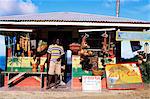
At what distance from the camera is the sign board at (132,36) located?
13.7 meters

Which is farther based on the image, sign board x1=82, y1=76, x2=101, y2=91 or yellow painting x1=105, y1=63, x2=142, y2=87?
yellow painting x1=105, y1=63, x2=142, y2=87

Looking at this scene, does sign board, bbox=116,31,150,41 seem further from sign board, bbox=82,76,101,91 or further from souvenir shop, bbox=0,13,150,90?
sign board, bbox=82,76,101,91

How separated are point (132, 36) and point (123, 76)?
1.66 meters

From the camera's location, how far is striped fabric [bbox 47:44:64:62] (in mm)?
14117

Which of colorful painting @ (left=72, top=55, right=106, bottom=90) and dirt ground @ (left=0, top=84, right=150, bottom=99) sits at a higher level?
colorful painting @ (left=72, top=55, right=106, bottom=90)

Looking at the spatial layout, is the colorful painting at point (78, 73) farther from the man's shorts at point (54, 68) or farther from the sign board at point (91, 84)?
the man's shorts at point (54, 68)

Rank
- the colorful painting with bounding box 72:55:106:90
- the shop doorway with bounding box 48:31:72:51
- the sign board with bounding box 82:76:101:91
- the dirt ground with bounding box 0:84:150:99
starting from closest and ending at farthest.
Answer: the dirt ground with bounding box 0:84:150:99 < the sign board with bounding box 82:76:101:91 < the colorful painting with bounding box 72:55:106:90 < the shop doorway with bounding box 48:31:72:51

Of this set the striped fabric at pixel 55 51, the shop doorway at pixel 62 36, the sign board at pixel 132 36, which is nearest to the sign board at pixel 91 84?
the striped fabric at pixel 55 51

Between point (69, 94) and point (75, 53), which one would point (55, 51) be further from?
point (69, 94)

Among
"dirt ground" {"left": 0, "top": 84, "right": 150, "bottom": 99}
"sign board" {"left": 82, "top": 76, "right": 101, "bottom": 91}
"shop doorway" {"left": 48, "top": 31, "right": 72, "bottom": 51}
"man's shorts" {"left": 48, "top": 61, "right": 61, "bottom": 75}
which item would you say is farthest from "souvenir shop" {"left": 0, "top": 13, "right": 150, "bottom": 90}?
"dirt ground" {"left": 0, "top": 84, "right": 150, "bottom": 99}

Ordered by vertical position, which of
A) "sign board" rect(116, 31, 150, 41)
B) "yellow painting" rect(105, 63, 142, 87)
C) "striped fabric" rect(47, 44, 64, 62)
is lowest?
"yellow painting" rect(105, 63, 142, 87)

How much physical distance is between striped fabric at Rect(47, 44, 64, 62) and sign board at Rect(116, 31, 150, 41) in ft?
7.58

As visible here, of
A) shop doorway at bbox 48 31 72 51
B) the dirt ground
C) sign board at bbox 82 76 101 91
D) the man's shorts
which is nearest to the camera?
the dirt ground

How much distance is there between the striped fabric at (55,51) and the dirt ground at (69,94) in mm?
1362
